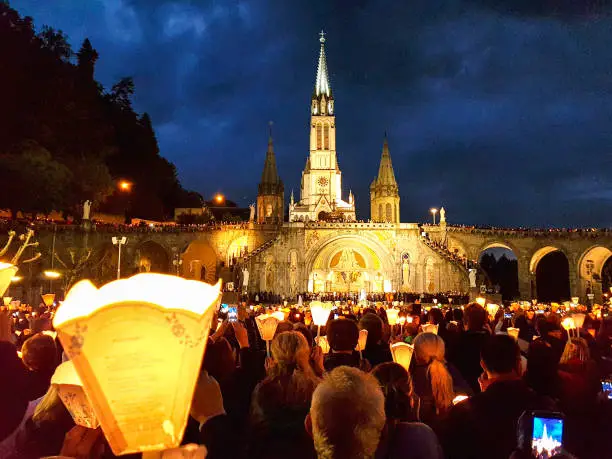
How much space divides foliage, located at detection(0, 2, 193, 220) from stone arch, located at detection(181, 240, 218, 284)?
990 cm

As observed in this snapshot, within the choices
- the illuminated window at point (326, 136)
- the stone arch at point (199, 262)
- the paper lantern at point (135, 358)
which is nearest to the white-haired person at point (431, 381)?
the paper lantern at point (135, 358)

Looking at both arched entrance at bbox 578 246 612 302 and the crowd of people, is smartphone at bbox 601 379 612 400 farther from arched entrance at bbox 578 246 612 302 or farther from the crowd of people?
arched entrance at bbox 578 246 612 302

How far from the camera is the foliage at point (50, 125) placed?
33438 millimetres

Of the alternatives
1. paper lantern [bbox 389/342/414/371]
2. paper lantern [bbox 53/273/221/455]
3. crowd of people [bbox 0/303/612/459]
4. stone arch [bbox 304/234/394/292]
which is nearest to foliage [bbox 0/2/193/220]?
stone arch [bbox 304/234/394/292]

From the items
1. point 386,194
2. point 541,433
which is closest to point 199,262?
point 386,194

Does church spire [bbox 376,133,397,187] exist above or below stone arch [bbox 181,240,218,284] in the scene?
above

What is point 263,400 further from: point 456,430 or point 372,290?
point 372,290

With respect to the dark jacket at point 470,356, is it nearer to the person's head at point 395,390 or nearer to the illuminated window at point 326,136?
the person's head at point 395,390

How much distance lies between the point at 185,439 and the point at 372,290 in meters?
40.4

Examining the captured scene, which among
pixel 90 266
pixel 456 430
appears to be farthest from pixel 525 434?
pixel 90 266

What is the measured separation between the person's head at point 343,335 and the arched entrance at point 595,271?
147 ft

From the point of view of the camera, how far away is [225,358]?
439 centimetres

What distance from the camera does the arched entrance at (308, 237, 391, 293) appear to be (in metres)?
42.5

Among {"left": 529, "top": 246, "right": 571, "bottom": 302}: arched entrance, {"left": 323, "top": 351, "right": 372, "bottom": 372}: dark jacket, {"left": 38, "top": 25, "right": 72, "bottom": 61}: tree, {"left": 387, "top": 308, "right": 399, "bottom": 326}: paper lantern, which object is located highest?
{"left": 38, "top": 25, "right": 72, "bottom": 61}: tree
